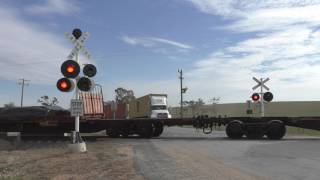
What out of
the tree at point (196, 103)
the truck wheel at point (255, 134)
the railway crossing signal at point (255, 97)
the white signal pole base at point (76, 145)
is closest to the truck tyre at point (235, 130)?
the truck wheel at point (255, 134)

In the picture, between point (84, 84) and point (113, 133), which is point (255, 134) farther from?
point (84, 84)

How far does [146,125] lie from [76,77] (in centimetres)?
1210

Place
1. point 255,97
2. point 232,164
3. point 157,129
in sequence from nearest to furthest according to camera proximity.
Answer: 1. point 232,164
2. point 157,129
3. point 255,97

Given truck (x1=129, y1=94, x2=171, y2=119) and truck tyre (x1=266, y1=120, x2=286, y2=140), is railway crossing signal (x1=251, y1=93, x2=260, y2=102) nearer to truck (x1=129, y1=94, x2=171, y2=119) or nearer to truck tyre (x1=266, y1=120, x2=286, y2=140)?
truck tyre (x1=266, y1=120, x2=286, y2=140)

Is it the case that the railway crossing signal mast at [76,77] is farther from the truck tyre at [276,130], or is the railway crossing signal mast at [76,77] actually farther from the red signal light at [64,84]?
the truck tyre at [276,130]

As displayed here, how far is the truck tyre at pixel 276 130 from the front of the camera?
2888 cm

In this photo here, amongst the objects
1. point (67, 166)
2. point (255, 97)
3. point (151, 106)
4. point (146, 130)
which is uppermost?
point (151, 106)

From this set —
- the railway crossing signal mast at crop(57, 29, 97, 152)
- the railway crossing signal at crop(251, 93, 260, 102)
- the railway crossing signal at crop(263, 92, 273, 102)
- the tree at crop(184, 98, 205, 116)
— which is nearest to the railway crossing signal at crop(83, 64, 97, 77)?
the railway crossing signal mast at crop(57, 29, 97, 152)

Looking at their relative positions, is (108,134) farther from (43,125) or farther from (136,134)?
(43,125)

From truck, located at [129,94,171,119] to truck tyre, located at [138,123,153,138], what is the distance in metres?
25.3

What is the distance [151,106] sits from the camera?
190 feet

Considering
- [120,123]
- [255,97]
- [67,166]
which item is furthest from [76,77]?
[255,97]

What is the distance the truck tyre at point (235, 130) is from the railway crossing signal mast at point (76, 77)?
11938mm

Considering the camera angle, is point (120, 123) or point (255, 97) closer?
point (120, 123)
